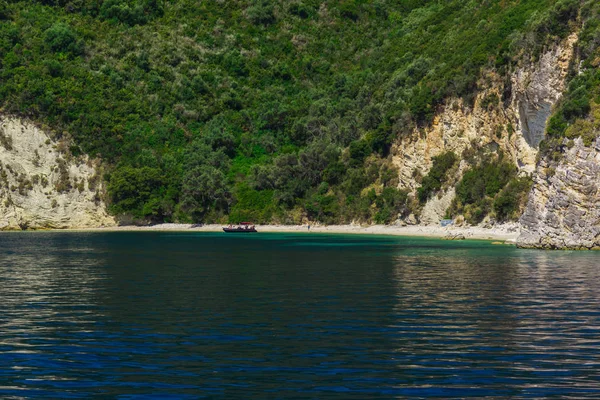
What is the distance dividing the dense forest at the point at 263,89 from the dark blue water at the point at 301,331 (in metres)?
63.6

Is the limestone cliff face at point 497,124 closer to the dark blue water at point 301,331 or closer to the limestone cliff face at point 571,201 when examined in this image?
the limestone cliff face at point 571,201

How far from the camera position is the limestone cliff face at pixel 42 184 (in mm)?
154625

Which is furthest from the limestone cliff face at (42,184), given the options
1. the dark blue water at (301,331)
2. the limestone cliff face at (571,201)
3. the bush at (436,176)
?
the dark blue water at (301,331)

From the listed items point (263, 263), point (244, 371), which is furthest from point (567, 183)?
point (244, 371)

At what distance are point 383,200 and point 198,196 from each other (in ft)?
121

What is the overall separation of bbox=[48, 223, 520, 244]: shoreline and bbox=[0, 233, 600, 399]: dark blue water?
45969 millimetres

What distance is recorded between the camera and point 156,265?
217 feet

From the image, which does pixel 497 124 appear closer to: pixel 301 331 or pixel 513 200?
pixel 513 200

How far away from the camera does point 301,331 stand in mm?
32125

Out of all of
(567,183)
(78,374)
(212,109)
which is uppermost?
(212,109)

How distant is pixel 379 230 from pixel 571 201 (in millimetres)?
51445

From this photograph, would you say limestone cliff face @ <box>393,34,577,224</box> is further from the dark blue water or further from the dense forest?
the dark blue water

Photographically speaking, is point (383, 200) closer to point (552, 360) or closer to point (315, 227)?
point (315, 227)

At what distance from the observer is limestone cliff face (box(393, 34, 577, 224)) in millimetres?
106938
